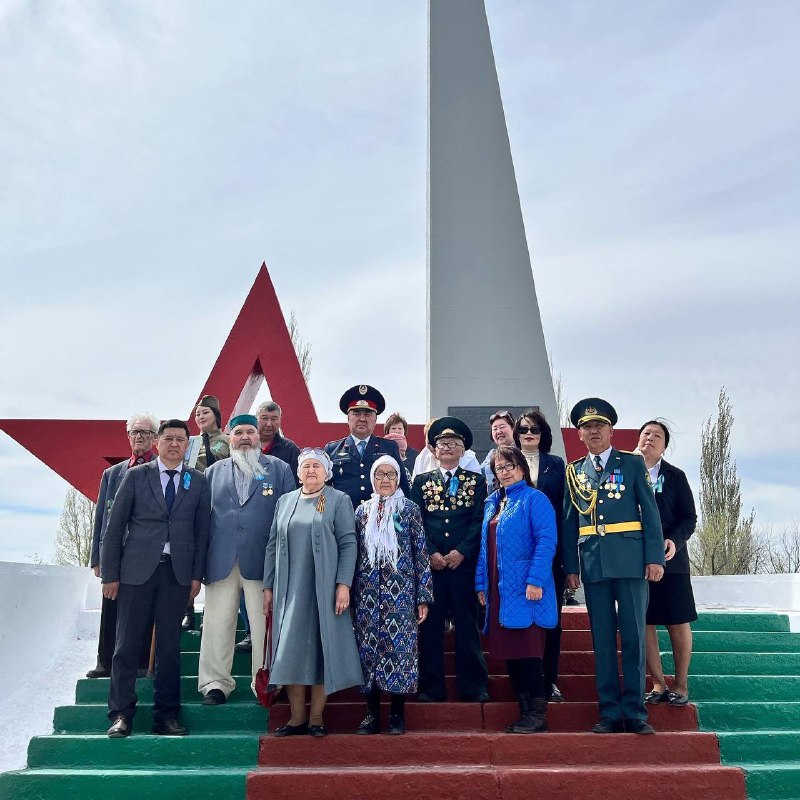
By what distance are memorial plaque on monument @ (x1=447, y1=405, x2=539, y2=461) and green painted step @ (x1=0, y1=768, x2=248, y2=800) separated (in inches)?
136

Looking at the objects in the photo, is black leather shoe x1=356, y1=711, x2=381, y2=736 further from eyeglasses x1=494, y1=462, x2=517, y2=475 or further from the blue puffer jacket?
eyeglasses x1=494, y1=462, x2=517, y2=475

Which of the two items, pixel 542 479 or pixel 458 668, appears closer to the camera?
pixel 458 668

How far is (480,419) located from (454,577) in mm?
2793

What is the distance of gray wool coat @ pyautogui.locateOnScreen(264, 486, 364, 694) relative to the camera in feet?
12.0

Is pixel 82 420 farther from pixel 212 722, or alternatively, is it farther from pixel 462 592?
pixel 462 592

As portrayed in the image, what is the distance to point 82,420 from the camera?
25.0 feet

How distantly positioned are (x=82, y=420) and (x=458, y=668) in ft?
16.5

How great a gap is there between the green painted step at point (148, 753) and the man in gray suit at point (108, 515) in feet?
2.28

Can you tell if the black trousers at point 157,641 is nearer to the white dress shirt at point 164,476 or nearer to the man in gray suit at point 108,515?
the white dress shirt at point 164,476

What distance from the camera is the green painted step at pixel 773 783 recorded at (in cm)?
348

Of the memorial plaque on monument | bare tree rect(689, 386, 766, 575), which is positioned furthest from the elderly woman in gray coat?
bare tree rect(689, 386, 766, 575)

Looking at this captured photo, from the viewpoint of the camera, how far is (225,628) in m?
4.11

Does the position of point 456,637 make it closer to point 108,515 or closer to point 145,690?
point 145,690

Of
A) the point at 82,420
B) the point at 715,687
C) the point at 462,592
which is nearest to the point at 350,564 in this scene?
the point at 462,592
